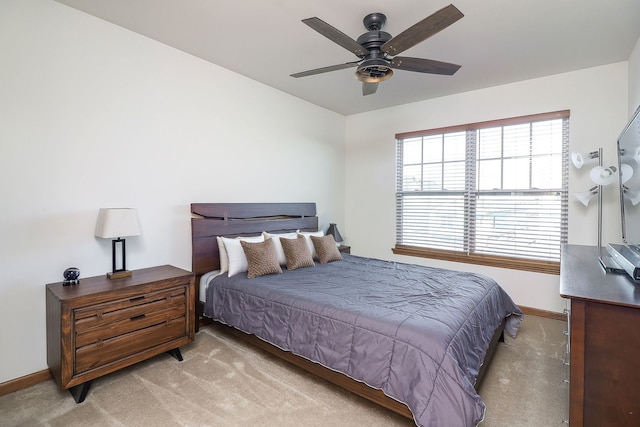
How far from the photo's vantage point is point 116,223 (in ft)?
8.16

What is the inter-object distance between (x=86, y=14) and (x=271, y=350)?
10.4ft

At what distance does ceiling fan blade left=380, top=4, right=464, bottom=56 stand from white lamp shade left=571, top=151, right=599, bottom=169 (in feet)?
8.06

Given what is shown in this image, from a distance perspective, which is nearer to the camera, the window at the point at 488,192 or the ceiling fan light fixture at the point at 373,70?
the ceiling fan light fixture at the point at 373,70

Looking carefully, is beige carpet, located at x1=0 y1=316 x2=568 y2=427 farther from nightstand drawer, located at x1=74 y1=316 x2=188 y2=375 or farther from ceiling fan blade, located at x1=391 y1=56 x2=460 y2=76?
ceiling fan blade, located at x1=391 y1=56 x2=460 y2=76

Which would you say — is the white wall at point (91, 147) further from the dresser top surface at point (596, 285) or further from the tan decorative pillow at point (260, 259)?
the dresser top surface at point (596, 285)

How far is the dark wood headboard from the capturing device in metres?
3.35

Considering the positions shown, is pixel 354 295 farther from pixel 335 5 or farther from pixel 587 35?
pixel 587 35

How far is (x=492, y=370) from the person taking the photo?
2557mm

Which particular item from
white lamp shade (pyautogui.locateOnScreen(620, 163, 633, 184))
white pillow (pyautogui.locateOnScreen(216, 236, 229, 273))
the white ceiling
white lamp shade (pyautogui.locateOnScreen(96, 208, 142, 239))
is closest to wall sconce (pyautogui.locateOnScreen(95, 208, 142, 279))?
white lamp shade (pyautogui.locateOnScreen(96, 208, 142, 239))

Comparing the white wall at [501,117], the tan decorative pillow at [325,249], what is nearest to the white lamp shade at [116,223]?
the tan decorative pillow at [325,249]

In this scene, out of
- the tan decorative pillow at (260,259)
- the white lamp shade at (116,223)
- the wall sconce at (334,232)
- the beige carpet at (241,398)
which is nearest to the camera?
the beige carpet at (241,398)

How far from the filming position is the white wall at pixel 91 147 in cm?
227

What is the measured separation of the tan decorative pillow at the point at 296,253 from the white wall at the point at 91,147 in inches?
35.4

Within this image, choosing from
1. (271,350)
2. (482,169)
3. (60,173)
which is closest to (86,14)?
(60,173)
